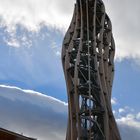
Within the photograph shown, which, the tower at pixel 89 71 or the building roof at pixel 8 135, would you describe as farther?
the tower at pixel 89 71

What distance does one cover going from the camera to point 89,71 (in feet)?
131

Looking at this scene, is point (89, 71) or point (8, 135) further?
point (89, 71)

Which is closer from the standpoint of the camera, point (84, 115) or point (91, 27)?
point (84, 115)

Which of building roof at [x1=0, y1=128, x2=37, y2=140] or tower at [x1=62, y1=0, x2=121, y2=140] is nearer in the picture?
building roof at [x1=0, y1=128, x2=37, y2=140]

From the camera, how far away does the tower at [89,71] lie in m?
37.5

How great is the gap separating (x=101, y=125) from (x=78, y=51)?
7203mm

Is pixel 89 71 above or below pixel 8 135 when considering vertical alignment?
above

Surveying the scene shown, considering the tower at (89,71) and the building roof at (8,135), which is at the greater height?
the tower at (89,71)

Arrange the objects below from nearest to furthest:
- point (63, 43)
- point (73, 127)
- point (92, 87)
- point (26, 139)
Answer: point (26, 139) < point (73, 127) < point (92, 87) < point (63, 43)

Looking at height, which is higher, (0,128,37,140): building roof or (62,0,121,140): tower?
(62,0,121,140): tower

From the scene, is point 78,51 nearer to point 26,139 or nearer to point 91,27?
point 91,27

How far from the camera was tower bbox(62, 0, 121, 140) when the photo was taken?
37.5 meters

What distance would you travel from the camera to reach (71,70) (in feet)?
133

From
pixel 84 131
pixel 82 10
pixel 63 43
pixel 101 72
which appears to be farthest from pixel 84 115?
pixel 82 10
